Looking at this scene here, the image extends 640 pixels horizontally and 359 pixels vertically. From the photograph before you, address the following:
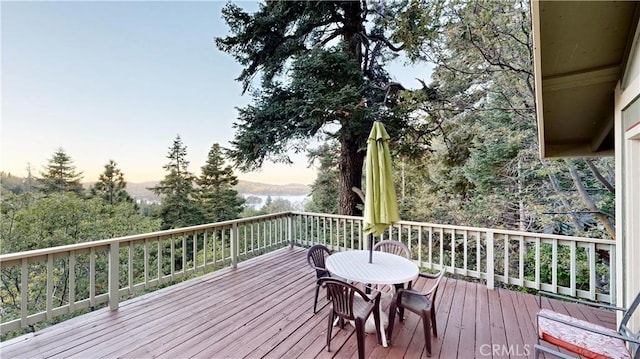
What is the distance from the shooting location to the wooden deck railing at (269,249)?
303 centimetres

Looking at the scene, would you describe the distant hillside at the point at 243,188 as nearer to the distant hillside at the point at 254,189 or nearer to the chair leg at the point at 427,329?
the distant hillside at the point at 254,189

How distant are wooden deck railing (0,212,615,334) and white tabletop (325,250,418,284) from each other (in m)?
1.61

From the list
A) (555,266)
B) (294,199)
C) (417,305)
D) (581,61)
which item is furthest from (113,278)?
(294,199)

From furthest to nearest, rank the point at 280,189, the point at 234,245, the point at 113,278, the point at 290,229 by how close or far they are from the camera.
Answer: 1. the point at 280,189
2. the point at 290,229
3. the point at 234,245
4. the point at 113,278

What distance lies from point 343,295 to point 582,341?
5.83 feet

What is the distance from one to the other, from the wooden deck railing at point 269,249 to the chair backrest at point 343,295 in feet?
8.28

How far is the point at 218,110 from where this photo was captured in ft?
31.3

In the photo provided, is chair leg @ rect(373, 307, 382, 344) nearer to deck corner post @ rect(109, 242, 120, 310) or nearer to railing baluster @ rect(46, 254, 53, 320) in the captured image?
deck corner post @ rect(109, 242, 120, 310)

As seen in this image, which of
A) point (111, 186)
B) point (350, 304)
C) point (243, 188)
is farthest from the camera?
point (243, 188)

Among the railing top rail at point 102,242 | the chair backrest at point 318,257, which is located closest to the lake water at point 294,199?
the railing top rail at point 102,242

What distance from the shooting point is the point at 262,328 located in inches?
114

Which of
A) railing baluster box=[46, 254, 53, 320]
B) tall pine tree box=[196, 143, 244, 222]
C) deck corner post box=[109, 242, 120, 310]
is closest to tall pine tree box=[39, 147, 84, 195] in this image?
tall pine tree box=[196, 143, 244, 222]

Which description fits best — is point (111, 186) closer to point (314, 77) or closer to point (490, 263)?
point (314, 77)

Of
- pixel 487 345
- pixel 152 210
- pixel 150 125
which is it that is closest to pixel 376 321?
pixel 487 345
